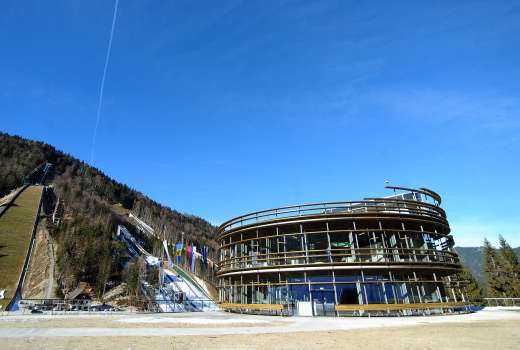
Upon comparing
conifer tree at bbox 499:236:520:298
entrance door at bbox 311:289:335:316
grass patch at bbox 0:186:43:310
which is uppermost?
grass patch at bbox 0:186:43:310

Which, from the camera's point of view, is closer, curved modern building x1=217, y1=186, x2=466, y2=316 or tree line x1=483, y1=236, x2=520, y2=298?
curved modern building x1=217, y1=186, x2=466, y2=316

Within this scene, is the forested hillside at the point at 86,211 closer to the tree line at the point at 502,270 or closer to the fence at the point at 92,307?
the fence at the point at 92,307

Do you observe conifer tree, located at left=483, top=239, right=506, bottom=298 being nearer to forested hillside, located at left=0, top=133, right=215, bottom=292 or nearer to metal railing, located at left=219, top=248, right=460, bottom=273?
metal railing, located at left=219, top=248, right=460, bottom=273

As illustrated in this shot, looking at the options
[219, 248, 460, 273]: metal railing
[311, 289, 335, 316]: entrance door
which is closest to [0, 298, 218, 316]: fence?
[219, 248, 460, 273]: metal railing

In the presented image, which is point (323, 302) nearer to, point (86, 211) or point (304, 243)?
point (304, 243)

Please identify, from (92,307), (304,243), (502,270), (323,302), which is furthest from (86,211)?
(502,270)

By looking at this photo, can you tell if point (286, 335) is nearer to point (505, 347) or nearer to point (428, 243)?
point (505, 347)

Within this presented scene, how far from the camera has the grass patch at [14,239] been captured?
38.7 meters

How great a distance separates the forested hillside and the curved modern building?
35157 millimetres

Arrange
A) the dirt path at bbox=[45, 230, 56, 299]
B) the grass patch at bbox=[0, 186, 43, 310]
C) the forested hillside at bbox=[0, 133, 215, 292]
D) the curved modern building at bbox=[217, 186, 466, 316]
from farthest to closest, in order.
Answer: the forested hillside at bbox=[0, 133, 215, 292] < the dirt path at bbox=[45, 230, 56, 299] < the grass patch at bbox=[0, 186, 43, 310] < the curved modern building at bbox=[217, 186, 466, 316]

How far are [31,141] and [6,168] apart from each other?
52830 millimetres

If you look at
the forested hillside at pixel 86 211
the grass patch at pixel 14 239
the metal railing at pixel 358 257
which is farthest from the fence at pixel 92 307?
the metal railing at pixel 358 257

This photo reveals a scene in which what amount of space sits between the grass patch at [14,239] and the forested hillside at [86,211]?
5.19m

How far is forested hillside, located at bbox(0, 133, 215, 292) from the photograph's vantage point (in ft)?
171
